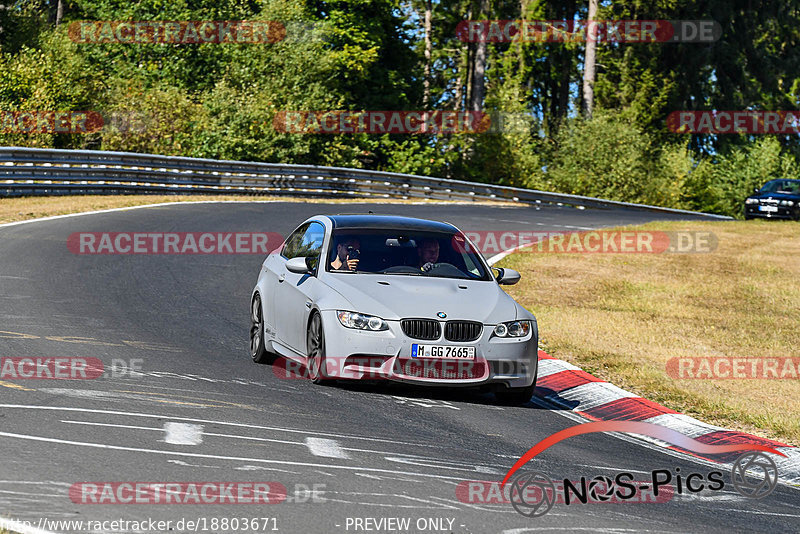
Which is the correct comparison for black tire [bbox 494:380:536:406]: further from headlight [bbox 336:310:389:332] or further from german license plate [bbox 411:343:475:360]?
headlight [bbox 336:310:389:332]

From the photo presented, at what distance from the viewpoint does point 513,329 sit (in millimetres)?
9273

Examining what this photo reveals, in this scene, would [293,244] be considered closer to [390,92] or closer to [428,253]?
[428,253]

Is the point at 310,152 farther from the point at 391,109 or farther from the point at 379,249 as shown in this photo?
the point at 379,249

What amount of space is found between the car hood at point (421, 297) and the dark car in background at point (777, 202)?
2794 centimetres

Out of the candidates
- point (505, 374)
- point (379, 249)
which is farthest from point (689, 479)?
point (379, 249)

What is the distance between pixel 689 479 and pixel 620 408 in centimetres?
249

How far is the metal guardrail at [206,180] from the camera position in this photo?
26803 millimetres

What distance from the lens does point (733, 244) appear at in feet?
85.7

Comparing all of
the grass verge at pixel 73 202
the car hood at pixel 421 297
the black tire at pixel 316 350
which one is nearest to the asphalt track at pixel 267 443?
the black tire at pixel 316 350

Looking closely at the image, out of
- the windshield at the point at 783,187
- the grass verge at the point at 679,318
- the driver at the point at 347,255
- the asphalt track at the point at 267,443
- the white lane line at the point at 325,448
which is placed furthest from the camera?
the windshield at the point at 783,187

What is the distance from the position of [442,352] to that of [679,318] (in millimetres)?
6919

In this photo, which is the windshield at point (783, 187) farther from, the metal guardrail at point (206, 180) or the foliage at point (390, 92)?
the foliage at point (390, 92)

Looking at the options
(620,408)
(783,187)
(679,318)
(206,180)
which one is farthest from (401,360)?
(783,187)

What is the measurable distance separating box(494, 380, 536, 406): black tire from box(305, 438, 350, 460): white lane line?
2.45 meters
